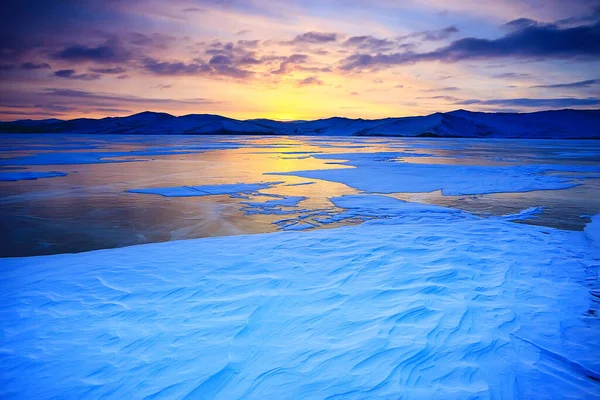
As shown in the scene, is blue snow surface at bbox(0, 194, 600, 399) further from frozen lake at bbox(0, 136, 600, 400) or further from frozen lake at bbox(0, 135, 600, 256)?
frozen lake at bbox(0, 135, 600, 256)

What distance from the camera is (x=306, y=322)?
2758 mm

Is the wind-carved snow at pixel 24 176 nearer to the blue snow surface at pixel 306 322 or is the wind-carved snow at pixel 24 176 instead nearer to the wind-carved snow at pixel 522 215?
the blue snow surface at pixel 306 322

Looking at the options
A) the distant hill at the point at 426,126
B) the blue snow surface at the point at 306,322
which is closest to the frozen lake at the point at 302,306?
the blue snow surface at the point at 306,322

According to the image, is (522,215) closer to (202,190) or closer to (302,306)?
(302,306)

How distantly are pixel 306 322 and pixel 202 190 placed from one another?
6.41m

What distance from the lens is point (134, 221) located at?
19.0 feet

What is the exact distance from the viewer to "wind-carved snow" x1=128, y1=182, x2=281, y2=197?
26.6 ft

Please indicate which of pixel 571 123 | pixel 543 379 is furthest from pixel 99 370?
pixel 571 123

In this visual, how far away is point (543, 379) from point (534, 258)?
2154mm

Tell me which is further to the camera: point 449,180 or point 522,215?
point 449,180

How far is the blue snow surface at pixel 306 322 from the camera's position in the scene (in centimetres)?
217

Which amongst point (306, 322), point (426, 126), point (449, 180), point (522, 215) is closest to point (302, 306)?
point (306, 322)

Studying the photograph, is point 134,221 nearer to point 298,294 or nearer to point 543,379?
point 298,294

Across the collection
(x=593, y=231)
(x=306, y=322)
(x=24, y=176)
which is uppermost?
(x=24, y=176)
